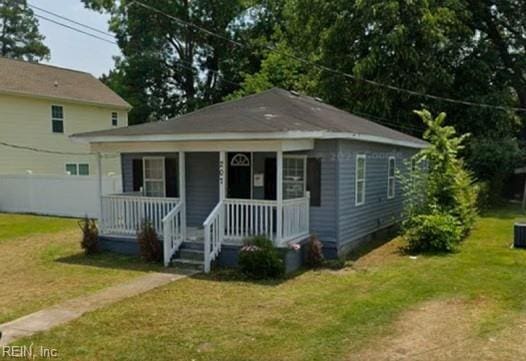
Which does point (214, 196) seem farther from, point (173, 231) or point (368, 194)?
point (368, 194)

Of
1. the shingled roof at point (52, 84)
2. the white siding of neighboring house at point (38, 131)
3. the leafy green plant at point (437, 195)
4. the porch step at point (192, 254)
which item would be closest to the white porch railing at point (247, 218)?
the porch step at point (192, 254)

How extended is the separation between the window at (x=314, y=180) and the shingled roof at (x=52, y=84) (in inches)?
607

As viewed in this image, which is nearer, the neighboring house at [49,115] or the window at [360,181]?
the window at [360,181]

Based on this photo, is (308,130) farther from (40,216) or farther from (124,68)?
(124,68)

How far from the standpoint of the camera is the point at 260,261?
9.29m

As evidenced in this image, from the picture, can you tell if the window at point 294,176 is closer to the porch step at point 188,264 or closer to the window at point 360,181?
the window at point 360,181

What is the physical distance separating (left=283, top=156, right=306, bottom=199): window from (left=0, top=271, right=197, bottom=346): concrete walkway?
3154mm

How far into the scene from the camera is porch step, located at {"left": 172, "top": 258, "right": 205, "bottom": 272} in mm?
10281

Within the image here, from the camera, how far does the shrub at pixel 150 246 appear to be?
1073 centimetres


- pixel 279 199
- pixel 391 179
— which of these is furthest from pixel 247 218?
pixel 391 179

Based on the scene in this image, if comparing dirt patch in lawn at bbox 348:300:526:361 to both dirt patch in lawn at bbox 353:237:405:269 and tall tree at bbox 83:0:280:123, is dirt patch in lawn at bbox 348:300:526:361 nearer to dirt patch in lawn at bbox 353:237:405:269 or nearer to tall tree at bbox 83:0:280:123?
dirt patch in lawn at bbox 353:237:405:269

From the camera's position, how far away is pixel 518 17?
1000 inches

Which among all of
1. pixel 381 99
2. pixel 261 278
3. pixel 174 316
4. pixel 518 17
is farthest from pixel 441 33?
pixel 174 316

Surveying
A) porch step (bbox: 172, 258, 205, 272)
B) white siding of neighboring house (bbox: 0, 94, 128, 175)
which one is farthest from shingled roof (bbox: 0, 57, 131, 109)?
porch step (bbox: 172, 258, 205, 272)
